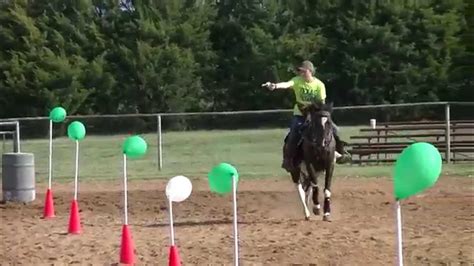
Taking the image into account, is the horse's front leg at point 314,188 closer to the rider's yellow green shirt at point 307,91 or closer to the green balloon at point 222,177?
the rider's yellow green shirt at point 307,91

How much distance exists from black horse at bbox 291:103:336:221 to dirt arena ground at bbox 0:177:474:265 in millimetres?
398

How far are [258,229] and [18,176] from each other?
6006mm

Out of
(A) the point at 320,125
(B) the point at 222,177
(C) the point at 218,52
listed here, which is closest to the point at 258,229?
(A) the point at 320,125

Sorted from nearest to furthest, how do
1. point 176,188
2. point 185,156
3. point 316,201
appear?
point 176,188 < point 316,201 < point 185,156

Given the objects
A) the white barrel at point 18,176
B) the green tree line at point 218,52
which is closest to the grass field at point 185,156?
the white barrel at point 18,176

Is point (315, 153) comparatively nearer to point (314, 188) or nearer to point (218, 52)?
point (314, 188)

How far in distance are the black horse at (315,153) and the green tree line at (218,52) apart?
3045cm

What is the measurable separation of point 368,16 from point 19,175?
3675 cm

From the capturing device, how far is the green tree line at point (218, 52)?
4678 centimetres

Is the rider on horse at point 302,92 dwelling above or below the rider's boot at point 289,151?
above

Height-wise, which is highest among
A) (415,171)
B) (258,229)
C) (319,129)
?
(319,129)

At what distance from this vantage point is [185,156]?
25.4 meters

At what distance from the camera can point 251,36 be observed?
50438mm

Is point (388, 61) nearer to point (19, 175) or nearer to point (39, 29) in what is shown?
point (39, 29)
